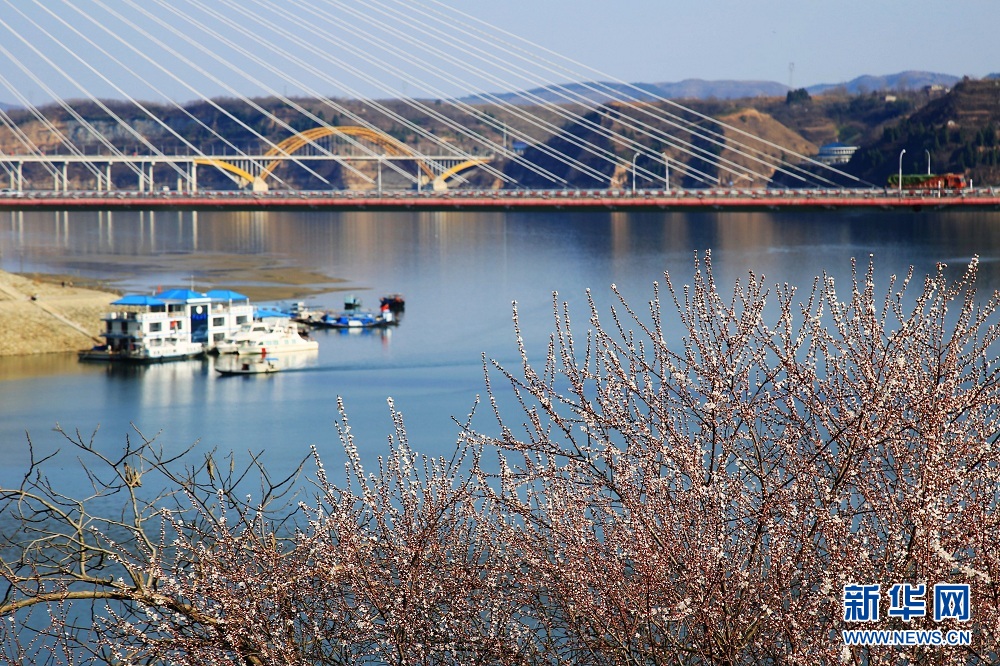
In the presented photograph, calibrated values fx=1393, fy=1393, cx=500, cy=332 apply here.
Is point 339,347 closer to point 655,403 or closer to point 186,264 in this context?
point 186,264

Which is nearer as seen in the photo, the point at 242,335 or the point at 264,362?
the point at 264,362

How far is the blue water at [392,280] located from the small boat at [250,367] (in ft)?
0.88

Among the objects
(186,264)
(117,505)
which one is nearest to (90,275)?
(186,264)

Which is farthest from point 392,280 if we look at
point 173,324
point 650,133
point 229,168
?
point 650,133

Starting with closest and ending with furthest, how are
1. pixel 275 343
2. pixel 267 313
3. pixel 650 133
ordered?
pixel 275 343 → pixel 267 313 → pixel 650 133

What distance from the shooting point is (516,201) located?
72.5 ft

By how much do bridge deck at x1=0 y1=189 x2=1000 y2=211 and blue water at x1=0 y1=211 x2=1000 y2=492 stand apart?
7.33ft

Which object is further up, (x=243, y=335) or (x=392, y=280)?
(x=392, y=280)

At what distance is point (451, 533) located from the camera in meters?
3.78

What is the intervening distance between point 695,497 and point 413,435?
10.9 metres

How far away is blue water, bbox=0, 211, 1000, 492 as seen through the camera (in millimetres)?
15312

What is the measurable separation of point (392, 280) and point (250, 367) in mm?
14803

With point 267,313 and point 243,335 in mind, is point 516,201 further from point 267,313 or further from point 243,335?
point 267,313

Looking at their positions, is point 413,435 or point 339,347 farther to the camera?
point 339,347
